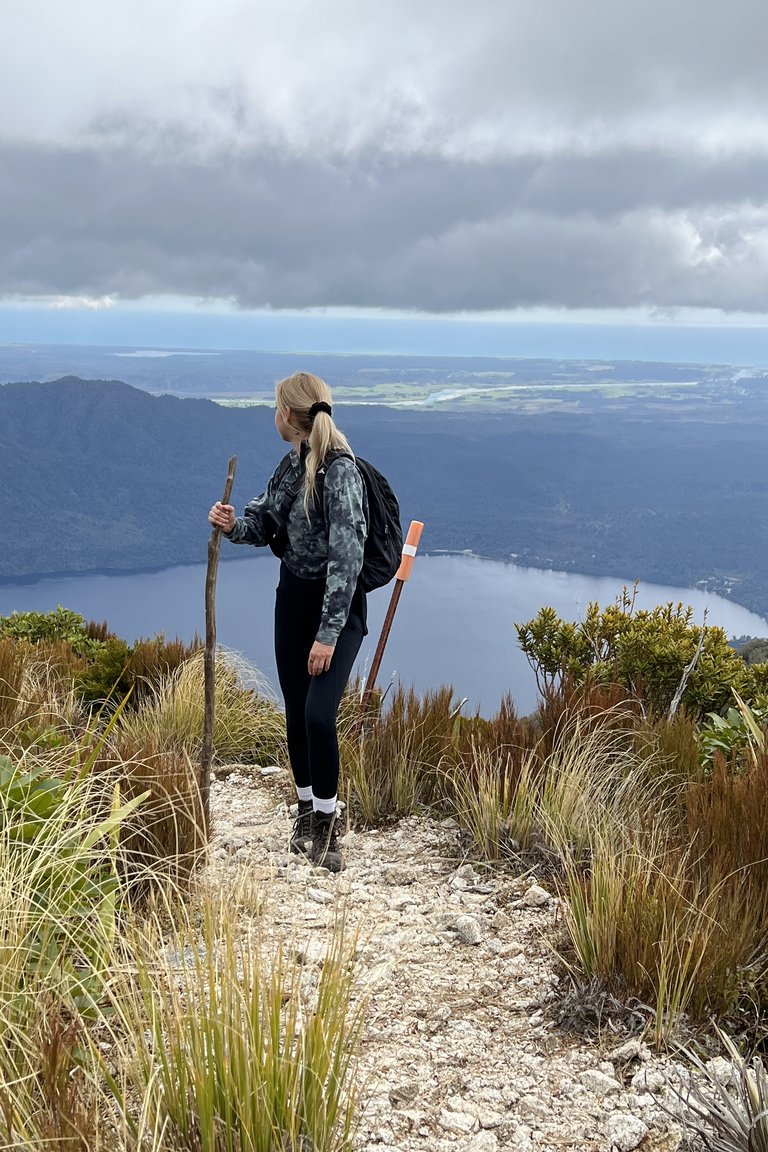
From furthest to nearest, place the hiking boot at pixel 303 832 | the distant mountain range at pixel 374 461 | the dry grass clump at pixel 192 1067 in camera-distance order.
A: the distant mountain range at pixel 374 461 → the hiking boot at pixel 303 832 → the dry grass clump at pixel 192 1067

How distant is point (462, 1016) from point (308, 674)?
148cm

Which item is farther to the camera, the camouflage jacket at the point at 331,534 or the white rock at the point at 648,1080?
the camouflage jacket at the point at 331,534

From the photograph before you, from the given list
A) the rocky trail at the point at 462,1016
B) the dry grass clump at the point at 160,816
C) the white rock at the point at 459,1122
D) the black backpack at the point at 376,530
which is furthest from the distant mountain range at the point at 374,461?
the white rock at the point at 459,1122

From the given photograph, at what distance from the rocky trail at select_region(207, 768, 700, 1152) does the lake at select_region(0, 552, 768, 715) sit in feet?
306

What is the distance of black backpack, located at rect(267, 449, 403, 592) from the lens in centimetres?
353

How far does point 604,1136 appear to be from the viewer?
203 centimetres

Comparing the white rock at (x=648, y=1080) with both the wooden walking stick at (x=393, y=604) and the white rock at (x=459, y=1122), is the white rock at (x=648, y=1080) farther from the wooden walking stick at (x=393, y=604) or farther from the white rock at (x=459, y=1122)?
the wooden walking stick at (x=393, y=604)

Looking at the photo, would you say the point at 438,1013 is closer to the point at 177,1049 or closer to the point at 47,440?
the point at 177,1049

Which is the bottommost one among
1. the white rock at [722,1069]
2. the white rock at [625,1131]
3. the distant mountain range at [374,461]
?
the distant mountain range at [374,461]

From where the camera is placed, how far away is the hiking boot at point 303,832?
3.72 metres

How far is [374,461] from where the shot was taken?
537 ft

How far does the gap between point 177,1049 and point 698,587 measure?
143159mm

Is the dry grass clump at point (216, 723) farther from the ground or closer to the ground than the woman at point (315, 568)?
closer to the ground

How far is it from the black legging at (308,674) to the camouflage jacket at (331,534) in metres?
0.10
